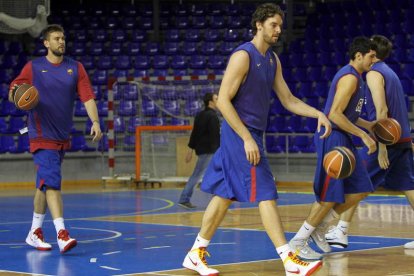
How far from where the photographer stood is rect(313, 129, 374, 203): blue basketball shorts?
9203 millimetres

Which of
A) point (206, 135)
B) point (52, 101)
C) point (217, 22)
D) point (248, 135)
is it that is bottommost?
point (206, 135)

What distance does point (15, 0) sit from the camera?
68.6ft

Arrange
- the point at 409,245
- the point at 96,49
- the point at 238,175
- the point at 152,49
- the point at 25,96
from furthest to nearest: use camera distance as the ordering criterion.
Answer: the point at 152,49 → the point at 96,49 → the point at 409,245 → the point at 25,96 → the point at 238,175

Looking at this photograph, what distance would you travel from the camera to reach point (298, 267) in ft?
24.7

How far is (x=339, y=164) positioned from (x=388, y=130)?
52.5 inches

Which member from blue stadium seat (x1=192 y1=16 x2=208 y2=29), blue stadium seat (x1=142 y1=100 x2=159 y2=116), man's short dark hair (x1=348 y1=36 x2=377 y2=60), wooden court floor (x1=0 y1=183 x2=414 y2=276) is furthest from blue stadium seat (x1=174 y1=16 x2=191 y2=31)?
man's short dark hair (x1=348 y1=36 x2=377 y2=60)

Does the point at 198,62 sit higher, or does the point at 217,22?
the point at 217,22

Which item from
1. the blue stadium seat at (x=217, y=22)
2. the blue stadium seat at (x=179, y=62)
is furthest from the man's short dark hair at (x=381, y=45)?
the blue stadium seat at (x=217, y=22)

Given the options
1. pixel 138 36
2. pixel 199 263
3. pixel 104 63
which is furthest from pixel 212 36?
pixel 199 263

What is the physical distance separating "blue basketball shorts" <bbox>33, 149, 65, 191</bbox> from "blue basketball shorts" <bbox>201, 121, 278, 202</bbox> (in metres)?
2.36

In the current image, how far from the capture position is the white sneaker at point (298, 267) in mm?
7484

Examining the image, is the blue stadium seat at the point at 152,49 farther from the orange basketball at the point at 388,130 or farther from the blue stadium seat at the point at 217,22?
the orange basketball at the point at 388,130

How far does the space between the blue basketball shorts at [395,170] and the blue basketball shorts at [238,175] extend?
2483 millimetres

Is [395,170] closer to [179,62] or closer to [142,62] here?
[179,62]
